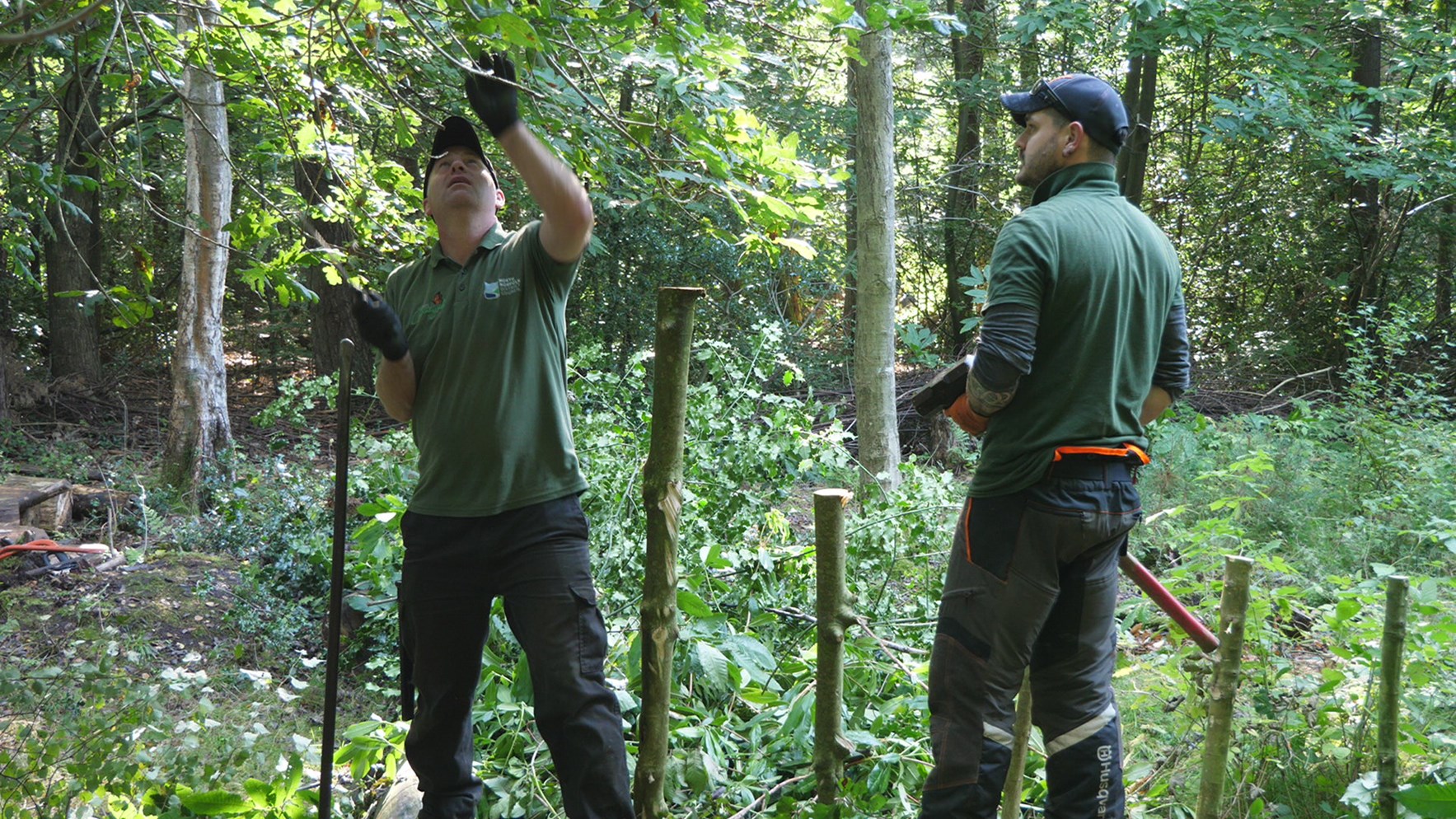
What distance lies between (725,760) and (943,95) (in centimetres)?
1139

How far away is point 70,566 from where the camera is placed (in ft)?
19.4

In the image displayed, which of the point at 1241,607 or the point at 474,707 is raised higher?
the point at 1241,607

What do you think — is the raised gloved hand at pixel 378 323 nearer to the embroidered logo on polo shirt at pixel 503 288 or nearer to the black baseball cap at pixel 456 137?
the embroidered logo on polo shirt at pixel 503 288

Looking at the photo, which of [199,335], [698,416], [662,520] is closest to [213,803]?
[662,520]

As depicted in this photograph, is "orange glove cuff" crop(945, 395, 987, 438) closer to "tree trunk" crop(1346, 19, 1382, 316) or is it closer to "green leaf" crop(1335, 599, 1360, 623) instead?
"green leaf" crop(1335, 599, 1360, 623)

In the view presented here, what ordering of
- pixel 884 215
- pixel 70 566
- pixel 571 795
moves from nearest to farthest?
pixel 571 795 → pixel 70 566 → pixel 884 215

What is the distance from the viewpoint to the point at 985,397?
2.56 metres

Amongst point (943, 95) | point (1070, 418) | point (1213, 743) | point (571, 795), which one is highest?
point (943, 95)

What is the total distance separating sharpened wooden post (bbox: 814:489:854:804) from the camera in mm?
2740

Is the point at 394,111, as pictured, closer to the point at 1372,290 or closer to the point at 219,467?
the point at 219,467

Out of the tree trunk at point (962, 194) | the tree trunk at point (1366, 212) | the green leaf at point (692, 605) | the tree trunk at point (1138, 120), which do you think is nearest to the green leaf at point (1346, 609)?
the green leaf at point (692, 605)

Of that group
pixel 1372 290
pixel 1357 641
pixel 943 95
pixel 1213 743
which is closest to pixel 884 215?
pixel 1357 641

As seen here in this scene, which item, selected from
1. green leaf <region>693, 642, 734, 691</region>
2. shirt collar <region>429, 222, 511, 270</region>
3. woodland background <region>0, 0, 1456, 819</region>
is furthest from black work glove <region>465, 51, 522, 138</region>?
green leaf <region>693, 642, 734, 691</region>

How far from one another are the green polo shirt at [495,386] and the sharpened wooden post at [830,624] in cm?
71
